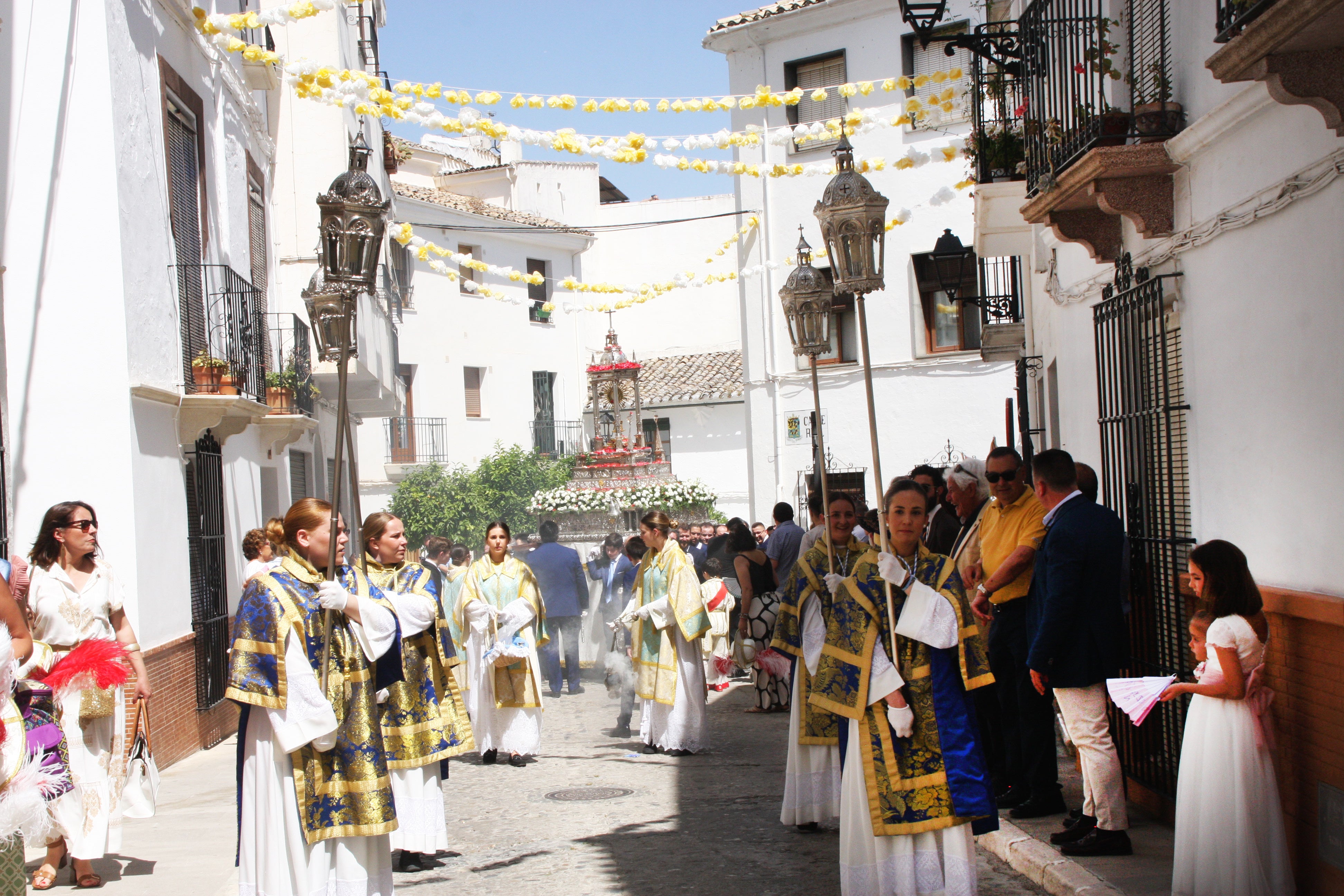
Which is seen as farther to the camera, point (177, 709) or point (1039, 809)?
point (177, 709)

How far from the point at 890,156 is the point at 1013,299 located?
954 centimetres

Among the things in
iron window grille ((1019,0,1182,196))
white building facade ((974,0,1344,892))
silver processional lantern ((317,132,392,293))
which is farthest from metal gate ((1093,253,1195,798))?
silver processional lantern ((317,132,392,293))

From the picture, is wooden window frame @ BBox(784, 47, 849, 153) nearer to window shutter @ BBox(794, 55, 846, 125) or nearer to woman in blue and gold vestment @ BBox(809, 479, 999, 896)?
window shutter @ BBox(794, 55, 846, 125)

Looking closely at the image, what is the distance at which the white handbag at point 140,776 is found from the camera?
22.9 ft

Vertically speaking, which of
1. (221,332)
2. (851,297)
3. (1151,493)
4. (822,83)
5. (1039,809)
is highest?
(822,83)

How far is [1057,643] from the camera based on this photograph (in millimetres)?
6309

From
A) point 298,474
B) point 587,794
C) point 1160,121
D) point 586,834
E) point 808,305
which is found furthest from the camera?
point 298,474

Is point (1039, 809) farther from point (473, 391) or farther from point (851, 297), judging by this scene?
point (473, 391)

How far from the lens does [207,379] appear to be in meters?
11.3

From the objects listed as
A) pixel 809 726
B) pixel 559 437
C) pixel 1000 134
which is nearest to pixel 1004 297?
pixel 1000 134

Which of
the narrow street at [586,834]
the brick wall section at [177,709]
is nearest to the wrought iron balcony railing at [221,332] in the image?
the brick wall section at [177,709]

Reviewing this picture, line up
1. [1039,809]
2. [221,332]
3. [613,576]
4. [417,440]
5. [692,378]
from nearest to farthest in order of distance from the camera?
[1039,809] < [221,332] < [613,576] < [417,440] < [692,378]

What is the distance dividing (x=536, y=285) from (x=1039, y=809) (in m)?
31.6

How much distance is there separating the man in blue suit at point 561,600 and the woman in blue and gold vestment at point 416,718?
720cm
